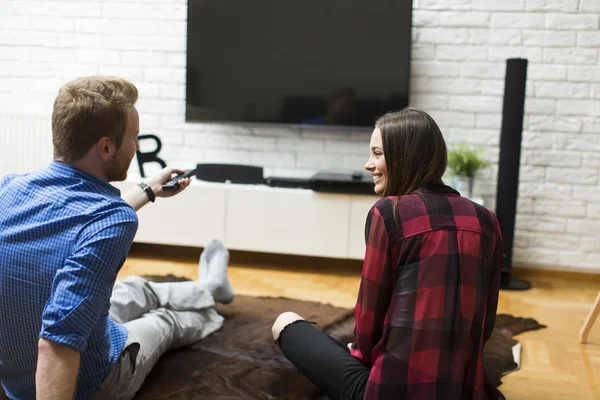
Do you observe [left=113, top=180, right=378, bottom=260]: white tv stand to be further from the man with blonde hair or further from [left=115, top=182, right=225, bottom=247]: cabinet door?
the man with blonde hair

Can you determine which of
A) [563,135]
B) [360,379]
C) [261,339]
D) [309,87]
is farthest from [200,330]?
[563,135]

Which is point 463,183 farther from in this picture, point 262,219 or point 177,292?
point 177,292

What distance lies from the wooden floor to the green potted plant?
572mm

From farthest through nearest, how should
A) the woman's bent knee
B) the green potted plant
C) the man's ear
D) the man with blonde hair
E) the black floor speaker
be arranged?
the green potted plant → the black floor speaker → the woman's bent knee → the man's ear → the man with blonde hair

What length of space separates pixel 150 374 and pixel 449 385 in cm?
103

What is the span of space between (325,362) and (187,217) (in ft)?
6.86

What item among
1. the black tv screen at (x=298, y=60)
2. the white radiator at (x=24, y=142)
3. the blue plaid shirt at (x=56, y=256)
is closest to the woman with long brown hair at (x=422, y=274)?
the blue plaid shirt at (x=56, y=256)

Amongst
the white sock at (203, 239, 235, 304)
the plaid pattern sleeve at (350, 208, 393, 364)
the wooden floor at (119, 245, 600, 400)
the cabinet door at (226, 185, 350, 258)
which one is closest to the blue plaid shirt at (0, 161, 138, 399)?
the plaid pattern sleeve at (350, 208, 393, 364)

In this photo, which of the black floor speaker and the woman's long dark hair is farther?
the black floor speaker

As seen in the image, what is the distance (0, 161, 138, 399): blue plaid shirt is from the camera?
121 centimetres

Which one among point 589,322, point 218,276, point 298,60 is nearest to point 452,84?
point 298,60

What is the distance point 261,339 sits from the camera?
8.14 ft

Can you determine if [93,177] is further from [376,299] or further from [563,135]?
[563,135]

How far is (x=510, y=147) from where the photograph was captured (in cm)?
329
